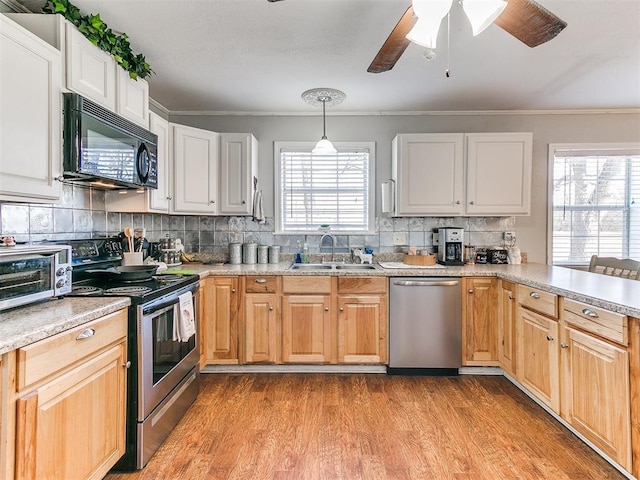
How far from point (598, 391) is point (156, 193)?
3.07m

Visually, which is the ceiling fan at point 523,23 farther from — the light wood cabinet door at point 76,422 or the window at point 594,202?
the window at point 594,202

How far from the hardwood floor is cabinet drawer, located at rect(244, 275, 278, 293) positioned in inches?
29.3

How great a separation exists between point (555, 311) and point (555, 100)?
2.20 meters

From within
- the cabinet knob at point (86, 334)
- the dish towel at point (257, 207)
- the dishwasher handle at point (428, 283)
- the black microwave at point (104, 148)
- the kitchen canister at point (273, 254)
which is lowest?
the cabinet knob at point (86, 334)

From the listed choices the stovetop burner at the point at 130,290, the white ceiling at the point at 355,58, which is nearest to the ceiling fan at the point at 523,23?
the white ceiling at the point at 355,58

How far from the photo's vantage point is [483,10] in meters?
1.26

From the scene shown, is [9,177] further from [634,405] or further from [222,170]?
[634,405]

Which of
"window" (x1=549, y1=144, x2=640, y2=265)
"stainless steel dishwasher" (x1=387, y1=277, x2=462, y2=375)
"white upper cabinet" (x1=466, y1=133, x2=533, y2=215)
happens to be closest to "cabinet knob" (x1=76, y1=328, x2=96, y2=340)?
"stainless steel dishwasher" (x1=387, y1=277, x2=462, y2=375)

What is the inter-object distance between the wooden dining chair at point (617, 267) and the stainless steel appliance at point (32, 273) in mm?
3697

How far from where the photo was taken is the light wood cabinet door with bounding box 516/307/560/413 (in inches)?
79.0

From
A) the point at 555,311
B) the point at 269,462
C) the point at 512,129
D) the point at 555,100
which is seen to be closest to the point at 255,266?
the point at 269,462

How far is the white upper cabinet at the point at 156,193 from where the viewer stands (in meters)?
2.49

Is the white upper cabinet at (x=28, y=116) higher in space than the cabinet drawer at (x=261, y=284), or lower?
higher

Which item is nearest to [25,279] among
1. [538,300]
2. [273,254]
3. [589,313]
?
[273,254]
